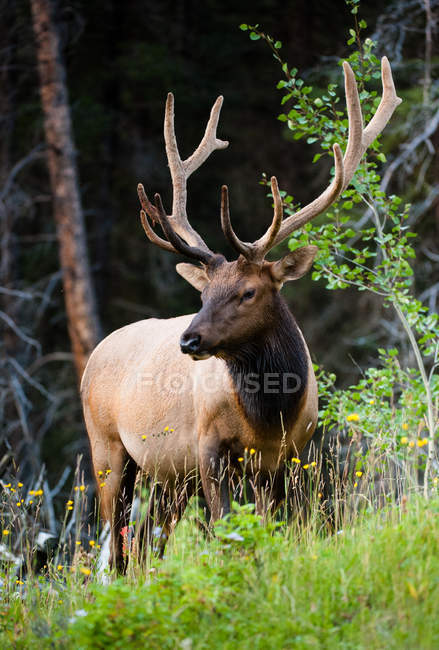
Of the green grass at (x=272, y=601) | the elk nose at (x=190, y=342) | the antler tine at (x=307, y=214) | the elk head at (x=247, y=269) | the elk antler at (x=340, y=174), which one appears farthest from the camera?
the antler tine at (x=307, y=214)

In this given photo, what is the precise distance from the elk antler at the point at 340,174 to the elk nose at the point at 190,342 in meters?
0.63

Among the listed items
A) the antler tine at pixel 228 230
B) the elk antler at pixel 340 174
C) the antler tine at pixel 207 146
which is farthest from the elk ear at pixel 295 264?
the antler tine at pixel 207 146

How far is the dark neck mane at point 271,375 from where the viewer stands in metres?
5.06

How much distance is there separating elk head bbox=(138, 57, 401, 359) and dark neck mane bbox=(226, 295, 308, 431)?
8 centimetres

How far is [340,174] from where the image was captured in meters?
5.08

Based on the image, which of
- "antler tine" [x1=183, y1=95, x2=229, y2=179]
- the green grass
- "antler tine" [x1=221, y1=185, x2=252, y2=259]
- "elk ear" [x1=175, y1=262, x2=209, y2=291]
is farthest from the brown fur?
"antler tine" [x1=183, y1=95, x2=229, y2=179]

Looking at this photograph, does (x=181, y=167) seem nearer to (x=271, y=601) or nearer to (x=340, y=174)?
(x=340, y=174)

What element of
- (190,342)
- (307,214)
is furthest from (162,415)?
(307,214)

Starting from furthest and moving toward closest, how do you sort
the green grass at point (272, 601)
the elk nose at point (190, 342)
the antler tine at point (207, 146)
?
the antler tine at point (207, 146) → the elk nose at point (190, 342) → the green grass at point (272, 601)

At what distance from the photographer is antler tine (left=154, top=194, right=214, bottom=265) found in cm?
503

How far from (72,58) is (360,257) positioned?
10.3 m

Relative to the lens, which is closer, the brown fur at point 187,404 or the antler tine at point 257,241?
the antler tine at point 257,241

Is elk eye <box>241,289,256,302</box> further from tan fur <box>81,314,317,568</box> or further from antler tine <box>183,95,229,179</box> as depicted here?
antler tine <box>183,95,229,179</box>

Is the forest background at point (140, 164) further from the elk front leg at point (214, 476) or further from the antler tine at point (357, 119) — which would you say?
the elk front leg at point (214, 476)
